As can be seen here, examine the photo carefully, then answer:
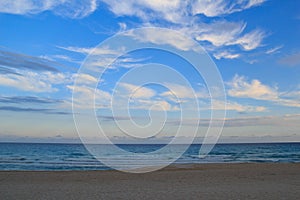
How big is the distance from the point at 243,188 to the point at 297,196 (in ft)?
8.62

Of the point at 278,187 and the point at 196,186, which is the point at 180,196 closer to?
the point at 196,186

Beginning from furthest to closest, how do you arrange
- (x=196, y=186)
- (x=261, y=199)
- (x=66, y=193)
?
(x=196, y=186)
(x=66, y=193)
(x=261, y=199)

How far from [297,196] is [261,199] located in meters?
1.59

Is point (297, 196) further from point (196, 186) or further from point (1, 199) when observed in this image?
point (1, 199)

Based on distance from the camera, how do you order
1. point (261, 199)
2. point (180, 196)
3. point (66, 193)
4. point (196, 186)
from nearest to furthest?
point (261, 199), point (180, 196), point (66, 193), point (196, 186)

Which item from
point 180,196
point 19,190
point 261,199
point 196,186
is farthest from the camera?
point 196,186

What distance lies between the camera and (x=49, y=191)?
13.6 m

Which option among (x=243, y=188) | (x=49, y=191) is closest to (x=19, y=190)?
(x=49, y=191)

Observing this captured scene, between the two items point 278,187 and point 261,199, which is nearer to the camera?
point 261,199

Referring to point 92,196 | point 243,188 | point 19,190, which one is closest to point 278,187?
point 243,188

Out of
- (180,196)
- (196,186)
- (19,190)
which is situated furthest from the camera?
(196,186)

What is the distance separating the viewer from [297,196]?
11781 mm

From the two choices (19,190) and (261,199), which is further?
(19,190)

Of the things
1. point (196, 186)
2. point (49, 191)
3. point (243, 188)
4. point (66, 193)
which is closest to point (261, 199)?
point (243, 188)
